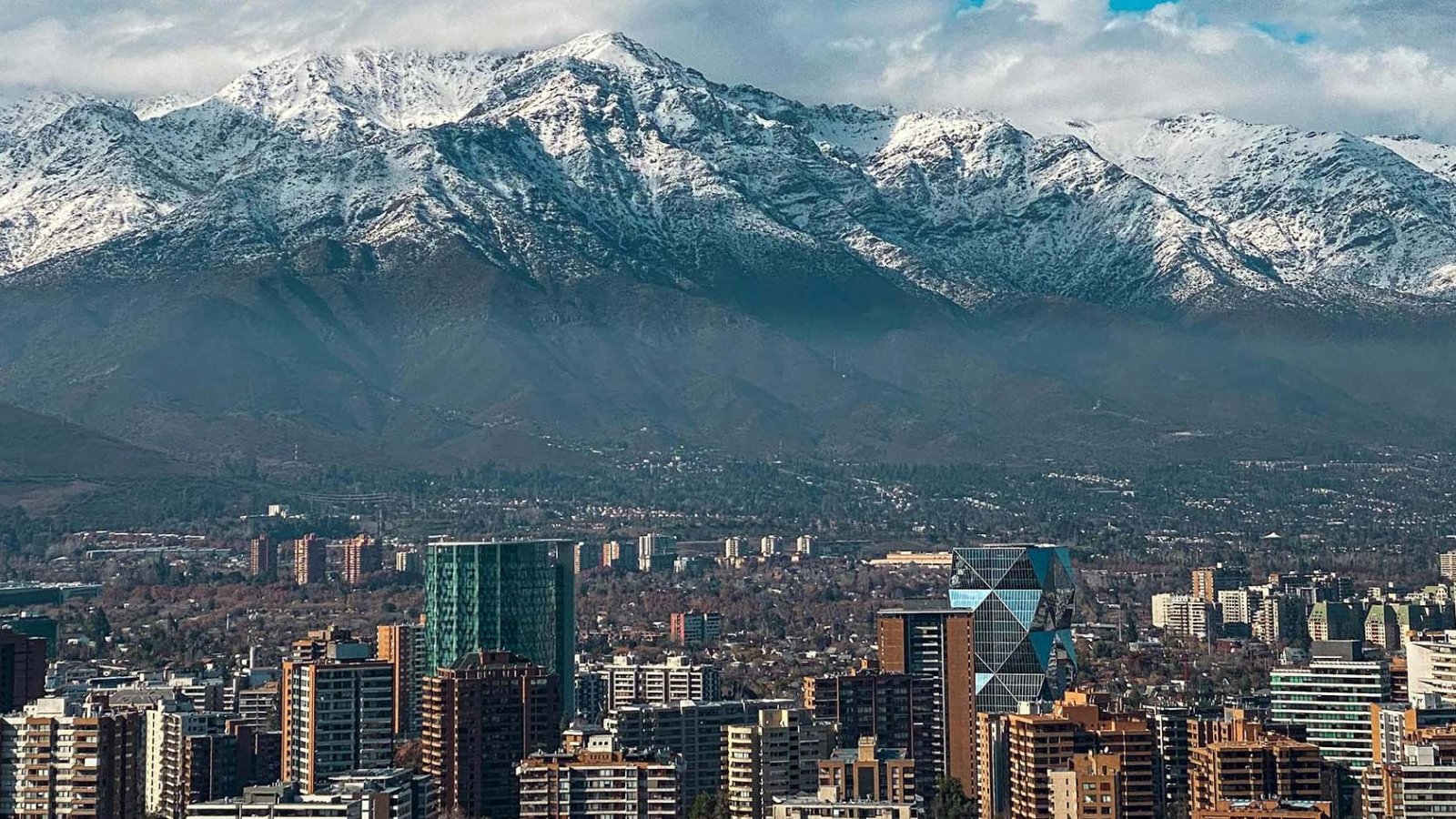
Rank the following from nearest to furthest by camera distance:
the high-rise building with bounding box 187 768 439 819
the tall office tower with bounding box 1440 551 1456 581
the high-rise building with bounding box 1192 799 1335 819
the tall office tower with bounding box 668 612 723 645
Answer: the high-rise building with bounding box 1192 799 1335 819, the high-rise building with bounding box 187 768 439 819, the tall office tower with bounding box 668 612 723 645, the tall office tower with bounding box 1440 551 1456 581

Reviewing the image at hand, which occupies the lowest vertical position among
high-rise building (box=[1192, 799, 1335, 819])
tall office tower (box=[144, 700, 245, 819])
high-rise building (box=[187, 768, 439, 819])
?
high-rise building (box=[1192, 799, 1335, 819])

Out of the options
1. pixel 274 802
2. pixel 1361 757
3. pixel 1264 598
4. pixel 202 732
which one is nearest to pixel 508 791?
pixel 202 732

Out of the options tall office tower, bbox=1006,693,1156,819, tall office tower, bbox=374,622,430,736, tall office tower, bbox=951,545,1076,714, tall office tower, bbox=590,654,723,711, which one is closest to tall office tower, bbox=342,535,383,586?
tall office tower, bbox=374,622,430,736

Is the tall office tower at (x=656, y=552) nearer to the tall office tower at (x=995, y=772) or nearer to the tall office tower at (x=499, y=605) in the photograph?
the tall office tower at (x=499, y=605)

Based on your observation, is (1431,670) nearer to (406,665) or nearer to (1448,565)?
(406,665)

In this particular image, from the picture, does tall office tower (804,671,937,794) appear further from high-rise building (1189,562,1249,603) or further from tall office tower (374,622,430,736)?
high-rise building (1189,562,1249,603)

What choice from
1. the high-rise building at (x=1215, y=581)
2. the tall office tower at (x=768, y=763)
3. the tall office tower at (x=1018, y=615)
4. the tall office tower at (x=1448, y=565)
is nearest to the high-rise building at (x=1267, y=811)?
the tall office tower at (x=768, y=763)
